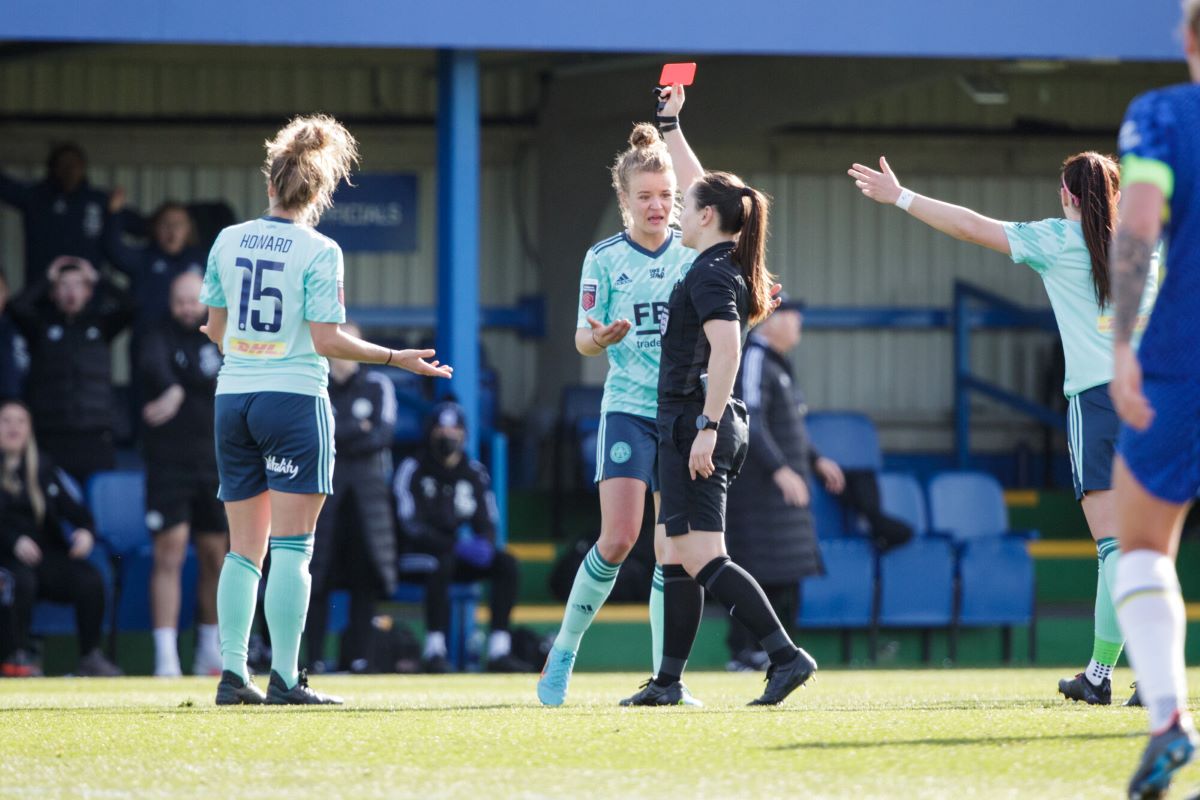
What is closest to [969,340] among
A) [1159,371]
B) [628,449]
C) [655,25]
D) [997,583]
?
[997,583]

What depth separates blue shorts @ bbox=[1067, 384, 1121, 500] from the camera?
5891 millimetres

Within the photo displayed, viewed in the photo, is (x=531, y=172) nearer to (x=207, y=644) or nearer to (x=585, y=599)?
(x=207, y=644)

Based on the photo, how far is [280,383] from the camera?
19.6 ft

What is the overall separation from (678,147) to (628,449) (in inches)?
40.6

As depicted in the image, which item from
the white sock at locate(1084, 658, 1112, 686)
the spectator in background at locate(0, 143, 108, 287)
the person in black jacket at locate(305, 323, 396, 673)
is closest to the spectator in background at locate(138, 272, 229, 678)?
the person in black jacket at locate(305, 323, 396, 673)

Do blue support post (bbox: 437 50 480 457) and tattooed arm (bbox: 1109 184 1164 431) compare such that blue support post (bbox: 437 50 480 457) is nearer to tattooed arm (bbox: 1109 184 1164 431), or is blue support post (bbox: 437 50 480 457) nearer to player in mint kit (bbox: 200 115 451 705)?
player in mint kit (bbox: 200 115 451 705)

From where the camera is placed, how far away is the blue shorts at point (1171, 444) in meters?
3.78

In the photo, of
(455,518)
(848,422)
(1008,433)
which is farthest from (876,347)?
(455,518)

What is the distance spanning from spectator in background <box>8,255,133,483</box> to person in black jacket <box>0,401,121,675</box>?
2.21 ft

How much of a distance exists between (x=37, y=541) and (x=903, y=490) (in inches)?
210

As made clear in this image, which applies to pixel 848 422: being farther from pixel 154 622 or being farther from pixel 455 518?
pixel 154 622

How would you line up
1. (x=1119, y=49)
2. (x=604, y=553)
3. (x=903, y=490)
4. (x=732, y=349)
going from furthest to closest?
(x=903, y=490)
(x=1119, y=49)
(x=604, y=553)
(x=732, y=349)

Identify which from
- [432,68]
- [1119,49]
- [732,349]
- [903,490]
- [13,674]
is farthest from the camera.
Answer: [432,68]

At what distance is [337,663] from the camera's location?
10695 mm
